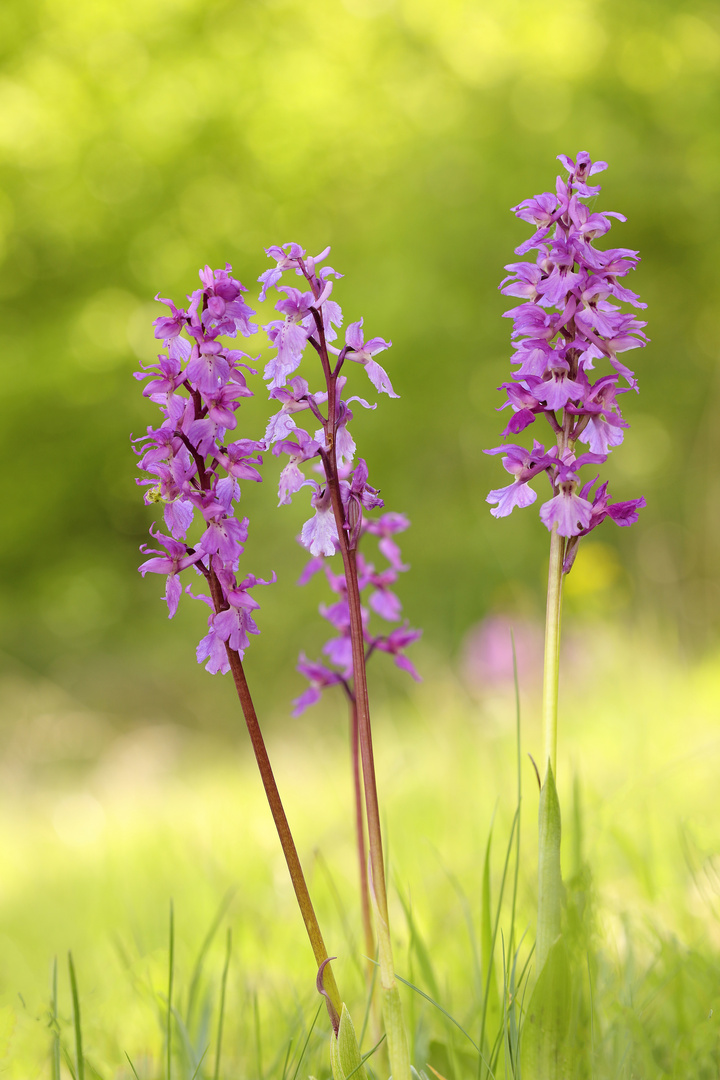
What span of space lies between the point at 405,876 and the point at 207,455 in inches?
55.6

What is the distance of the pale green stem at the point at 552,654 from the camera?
3.33 ft

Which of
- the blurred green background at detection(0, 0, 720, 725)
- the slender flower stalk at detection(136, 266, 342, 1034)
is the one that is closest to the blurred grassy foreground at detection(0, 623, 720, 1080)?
the slender flower stalk at detection(136, 266, 342, 1034)

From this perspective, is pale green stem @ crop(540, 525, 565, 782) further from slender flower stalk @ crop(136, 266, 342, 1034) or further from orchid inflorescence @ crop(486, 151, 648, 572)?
slender flower stalk @ crop(136, 266, 342, 1034)

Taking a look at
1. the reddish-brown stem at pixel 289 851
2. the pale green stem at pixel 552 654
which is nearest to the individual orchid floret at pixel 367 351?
the pale green stem at pixel 552 654

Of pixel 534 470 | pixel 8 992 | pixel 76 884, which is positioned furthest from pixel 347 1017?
pixel 76 884

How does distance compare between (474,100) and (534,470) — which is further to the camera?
(474,100)

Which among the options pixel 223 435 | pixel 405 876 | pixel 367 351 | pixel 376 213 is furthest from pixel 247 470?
pixel 376 213

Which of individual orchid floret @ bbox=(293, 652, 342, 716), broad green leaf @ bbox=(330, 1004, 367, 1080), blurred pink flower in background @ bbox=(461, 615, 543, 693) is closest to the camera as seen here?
broad green leaf @ bbox=(330, 1004, 367, 1080)

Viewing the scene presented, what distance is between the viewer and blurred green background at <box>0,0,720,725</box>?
857cm

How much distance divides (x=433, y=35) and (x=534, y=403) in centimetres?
966

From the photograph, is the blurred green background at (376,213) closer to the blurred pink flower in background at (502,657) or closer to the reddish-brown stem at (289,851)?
the blurred pink flower in background at (502,657)

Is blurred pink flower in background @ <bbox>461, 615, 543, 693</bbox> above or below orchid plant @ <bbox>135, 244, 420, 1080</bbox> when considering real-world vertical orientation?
above

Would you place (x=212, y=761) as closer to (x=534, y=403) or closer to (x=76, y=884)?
(x=76, y=884)

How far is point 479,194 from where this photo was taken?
879 centimetres
